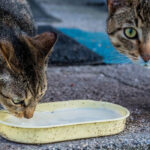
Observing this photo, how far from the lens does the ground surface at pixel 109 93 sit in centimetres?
194

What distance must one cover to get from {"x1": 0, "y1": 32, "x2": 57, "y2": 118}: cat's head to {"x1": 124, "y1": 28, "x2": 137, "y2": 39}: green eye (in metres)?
0.64

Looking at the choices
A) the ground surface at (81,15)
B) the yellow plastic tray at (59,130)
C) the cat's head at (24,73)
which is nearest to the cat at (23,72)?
the cat's head at (24,73)

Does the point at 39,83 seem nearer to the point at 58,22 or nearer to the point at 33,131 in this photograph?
the point at 33,131

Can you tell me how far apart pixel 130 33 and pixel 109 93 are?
68 centimetres

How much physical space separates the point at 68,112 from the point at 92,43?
8.35 ft

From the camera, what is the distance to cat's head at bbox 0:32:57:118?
76.7 inches

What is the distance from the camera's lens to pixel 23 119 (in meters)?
2.08

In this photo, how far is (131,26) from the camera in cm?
239

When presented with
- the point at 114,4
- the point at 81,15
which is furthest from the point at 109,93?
the point at 81,15

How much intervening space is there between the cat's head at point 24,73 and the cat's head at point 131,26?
64 centimetres

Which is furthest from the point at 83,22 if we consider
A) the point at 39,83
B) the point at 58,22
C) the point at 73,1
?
the point at 39,83

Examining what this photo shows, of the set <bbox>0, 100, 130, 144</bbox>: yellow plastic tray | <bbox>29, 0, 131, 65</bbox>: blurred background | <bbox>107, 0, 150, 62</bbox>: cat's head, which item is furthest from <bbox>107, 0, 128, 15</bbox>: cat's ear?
<bbox>0, 100, 130, 144</bbox>: yellow plastic tray

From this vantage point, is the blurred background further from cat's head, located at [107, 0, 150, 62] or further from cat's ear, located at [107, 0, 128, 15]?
cat's ear, located at [107, 0, 128, 15]

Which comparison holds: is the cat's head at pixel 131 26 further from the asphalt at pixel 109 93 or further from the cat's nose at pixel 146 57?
the asphalt at pixel 109 93
